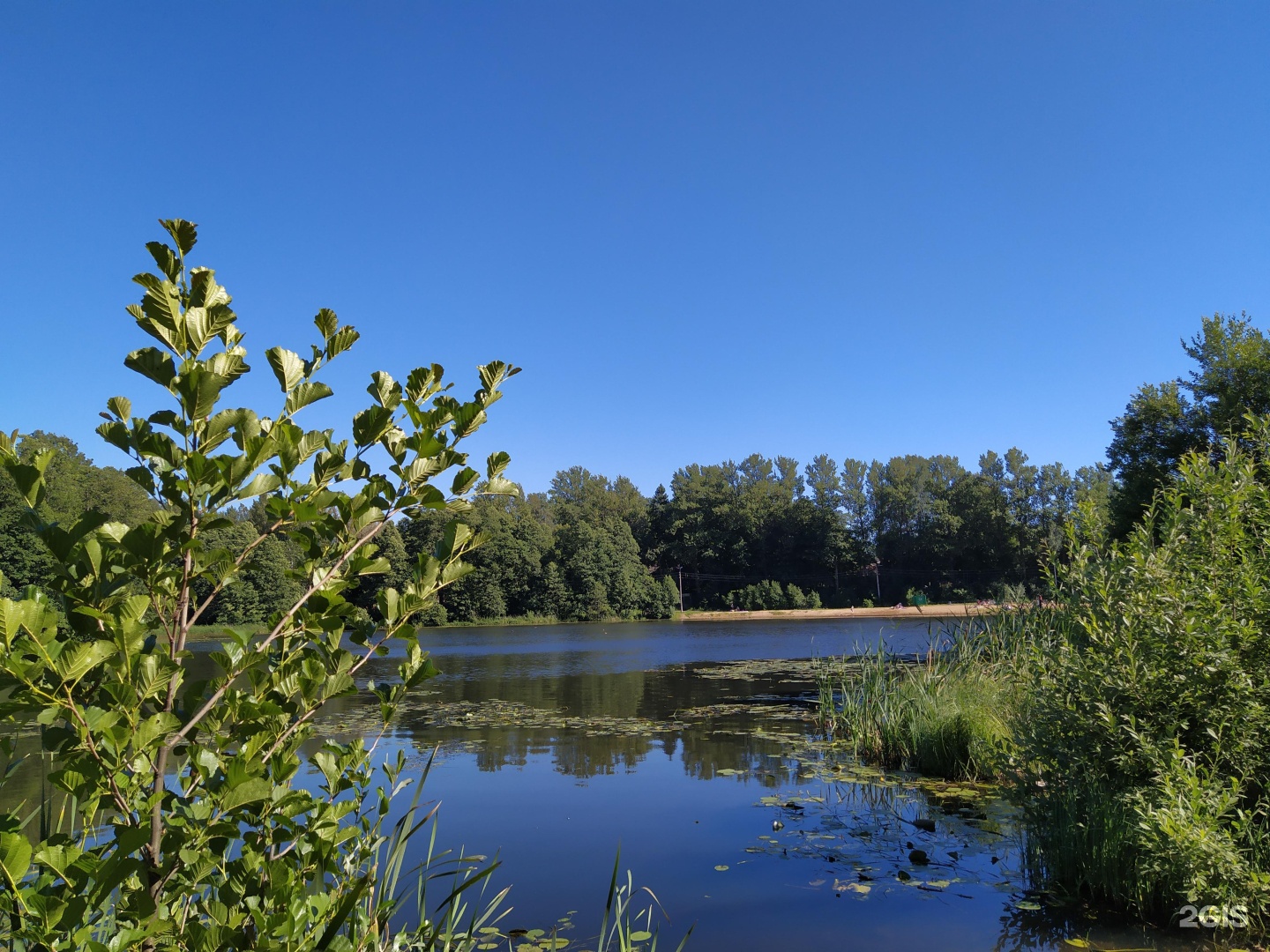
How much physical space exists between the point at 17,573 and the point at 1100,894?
39.0 metres

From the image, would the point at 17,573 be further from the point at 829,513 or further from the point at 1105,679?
the point at 829,513

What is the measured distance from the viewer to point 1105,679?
15.2 feet

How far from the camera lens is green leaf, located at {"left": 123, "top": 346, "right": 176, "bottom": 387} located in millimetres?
1513

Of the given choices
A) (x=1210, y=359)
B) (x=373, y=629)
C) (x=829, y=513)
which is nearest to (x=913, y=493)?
(x=829, y=513)

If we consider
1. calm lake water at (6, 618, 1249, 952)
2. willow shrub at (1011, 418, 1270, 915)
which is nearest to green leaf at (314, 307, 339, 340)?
calm lake water at (6, 618, 1249, 952)

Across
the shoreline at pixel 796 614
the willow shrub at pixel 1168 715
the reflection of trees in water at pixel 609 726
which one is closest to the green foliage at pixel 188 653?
the willow shrub at pixel 1168 715

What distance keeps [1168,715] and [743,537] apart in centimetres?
8120

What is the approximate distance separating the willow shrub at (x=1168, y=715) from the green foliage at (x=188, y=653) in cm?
422

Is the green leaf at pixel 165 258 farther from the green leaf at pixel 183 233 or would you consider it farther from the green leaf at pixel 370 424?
the green leaf at pixel 370 424

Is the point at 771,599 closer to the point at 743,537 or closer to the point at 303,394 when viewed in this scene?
the point at 743,537

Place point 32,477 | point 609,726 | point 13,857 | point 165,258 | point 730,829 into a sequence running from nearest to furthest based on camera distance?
point 13,857 → point 32,477 → point 165,258 → point 730,829 → point 609,726

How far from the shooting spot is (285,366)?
181cm

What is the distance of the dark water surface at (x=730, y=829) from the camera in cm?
488

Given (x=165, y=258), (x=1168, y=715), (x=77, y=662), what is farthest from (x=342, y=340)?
(x=1168, y=715)
